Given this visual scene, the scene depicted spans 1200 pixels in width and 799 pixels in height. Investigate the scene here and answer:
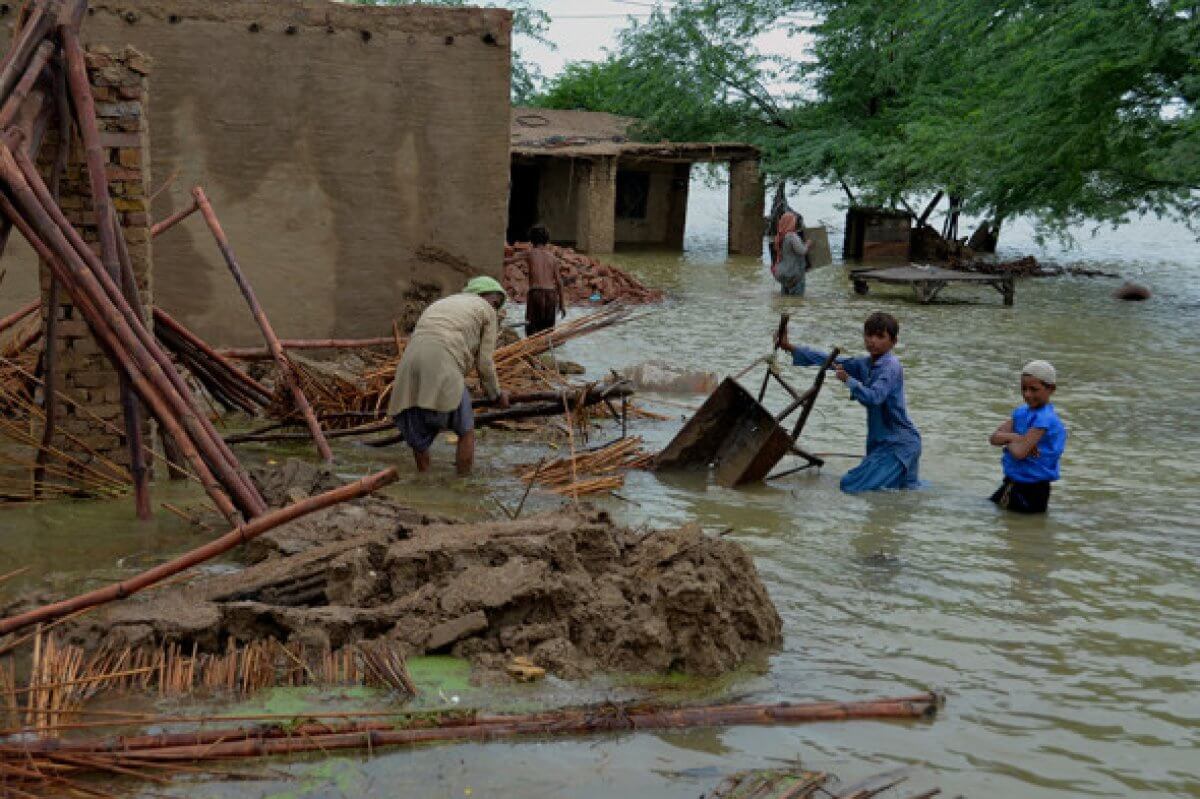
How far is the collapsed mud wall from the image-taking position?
11477mm

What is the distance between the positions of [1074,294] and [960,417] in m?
14.2

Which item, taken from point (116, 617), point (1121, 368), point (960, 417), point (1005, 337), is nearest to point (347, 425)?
point (116, 617)

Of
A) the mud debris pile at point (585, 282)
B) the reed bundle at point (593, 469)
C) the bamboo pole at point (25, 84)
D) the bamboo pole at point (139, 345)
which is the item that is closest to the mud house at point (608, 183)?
the mud debris pile at point (585, 282)

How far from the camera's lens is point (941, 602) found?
681 cm

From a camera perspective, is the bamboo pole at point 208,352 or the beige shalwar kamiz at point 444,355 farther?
the bamboo pole at point 208,352

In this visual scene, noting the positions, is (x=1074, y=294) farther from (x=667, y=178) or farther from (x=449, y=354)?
(x=449, y=354)

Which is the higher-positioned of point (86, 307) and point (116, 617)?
point (86, 307)

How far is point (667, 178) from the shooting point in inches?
1320

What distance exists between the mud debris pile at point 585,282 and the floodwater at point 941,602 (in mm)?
6636

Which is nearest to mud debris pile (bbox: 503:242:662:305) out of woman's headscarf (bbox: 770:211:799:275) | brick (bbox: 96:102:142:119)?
woman's headscarf (bbox: 770:211:799:275)

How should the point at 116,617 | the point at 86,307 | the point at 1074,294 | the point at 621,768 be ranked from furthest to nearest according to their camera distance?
the point at 1074,294, the point at 86,307, the point at 116,617, the point at 621,768

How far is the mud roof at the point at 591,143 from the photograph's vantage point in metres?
29.0

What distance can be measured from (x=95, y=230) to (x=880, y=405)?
4.68 metres

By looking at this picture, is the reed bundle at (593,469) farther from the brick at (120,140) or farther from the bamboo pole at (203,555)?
the bamboo pole at (203,555)
